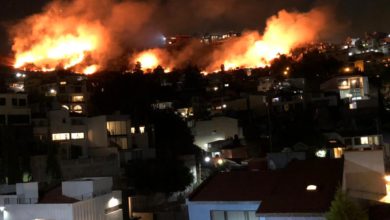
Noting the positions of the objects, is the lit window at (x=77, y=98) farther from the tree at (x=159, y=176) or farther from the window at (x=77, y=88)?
the tree at (x=159, y=176)

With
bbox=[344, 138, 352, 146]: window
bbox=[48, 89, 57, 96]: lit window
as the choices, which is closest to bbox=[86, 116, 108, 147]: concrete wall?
bbox=[48, 89, 57, 96]: lit window

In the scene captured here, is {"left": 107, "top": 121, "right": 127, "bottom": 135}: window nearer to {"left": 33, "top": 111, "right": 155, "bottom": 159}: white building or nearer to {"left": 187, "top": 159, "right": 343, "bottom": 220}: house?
{"left": 33, "top": 111, "right": 155, "bottom": 159}: white building

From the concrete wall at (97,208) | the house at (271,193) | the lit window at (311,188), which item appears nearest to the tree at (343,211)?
the house at (271,193)

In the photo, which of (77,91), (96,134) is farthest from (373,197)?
(77,91)

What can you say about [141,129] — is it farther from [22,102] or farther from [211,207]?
[211,207]

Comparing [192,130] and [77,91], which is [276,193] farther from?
[77,91]

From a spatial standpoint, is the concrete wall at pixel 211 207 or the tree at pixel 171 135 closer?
the concrete wall at pixel 211 207

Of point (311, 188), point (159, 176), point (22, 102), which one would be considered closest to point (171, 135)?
point (159, 176)
